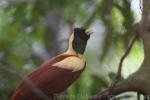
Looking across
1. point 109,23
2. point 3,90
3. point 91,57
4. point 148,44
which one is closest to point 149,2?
point 148,44

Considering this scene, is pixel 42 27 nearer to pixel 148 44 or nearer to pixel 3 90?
pixel 3 90

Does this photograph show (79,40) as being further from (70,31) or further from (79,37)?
(70,31)

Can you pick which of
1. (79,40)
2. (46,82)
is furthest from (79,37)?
(46,82)

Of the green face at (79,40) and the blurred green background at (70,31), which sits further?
the blurred green background at (70,31)

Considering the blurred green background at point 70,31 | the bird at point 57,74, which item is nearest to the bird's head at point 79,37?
the bird at point 57,74

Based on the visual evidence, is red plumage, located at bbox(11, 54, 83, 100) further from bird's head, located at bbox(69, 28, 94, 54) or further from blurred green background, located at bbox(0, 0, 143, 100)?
blurred green background, located at bbox(0, 0, 143, 100)

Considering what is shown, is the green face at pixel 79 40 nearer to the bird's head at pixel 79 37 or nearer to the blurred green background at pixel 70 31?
the bird's head at pixel 79 37
